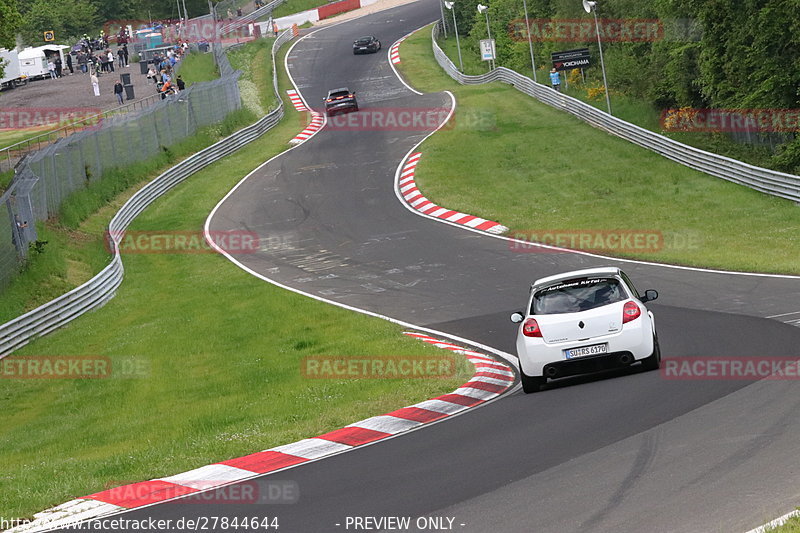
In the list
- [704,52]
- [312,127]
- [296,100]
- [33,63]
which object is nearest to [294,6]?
[33,63]

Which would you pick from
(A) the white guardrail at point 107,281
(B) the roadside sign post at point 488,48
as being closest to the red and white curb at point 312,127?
(A) the white guardrail at point 107,281

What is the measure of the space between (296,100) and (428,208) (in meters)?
30.7

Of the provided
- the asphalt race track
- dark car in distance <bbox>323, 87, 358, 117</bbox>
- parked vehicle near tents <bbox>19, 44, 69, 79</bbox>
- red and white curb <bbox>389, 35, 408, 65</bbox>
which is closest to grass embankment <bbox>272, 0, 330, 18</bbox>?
red and white curb <bbox>389, 35, 408, 65</bbox>

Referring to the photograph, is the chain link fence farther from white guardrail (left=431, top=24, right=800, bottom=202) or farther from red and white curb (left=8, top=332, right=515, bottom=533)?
red and white curb (left=8, top=332, right=515, bottom=533)

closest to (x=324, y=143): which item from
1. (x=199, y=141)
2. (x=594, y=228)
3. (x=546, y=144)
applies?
(x=199, y=141)

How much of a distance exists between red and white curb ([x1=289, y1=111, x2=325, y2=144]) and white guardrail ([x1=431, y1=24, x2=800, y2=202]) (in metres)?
11.0

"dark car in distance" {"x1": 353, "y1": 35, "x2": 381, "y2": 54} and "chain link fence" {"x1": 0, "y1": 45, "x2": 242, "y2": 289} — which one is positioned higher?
"dark car in distance" {"x1": 353, "y1": 35, "x2": 381, "y2": 54}

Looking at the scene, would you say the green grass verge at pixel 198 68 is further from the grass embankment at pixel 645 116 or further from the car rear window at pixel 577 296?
the car rear window at pixel 577 296

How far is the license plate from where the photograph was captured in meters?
14.2

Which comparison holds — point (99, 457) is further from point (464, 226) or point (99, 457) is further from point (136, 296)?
point (464, 226)

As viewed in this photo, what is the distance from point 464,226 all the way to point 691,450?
24124 millimetres

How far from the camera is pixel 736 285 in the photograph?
2211 cm

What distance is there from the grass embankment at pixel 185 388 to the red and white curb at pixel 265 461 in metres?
0.31

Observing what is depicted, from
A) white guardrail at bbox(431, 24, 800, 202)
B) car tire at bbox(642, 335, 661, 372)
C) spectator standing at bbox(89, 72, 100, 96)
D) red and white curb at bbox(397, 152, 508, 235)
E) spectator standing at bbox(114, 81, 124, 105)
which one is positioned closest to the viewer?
car tire at bbox(642, 335, 661, 372)
